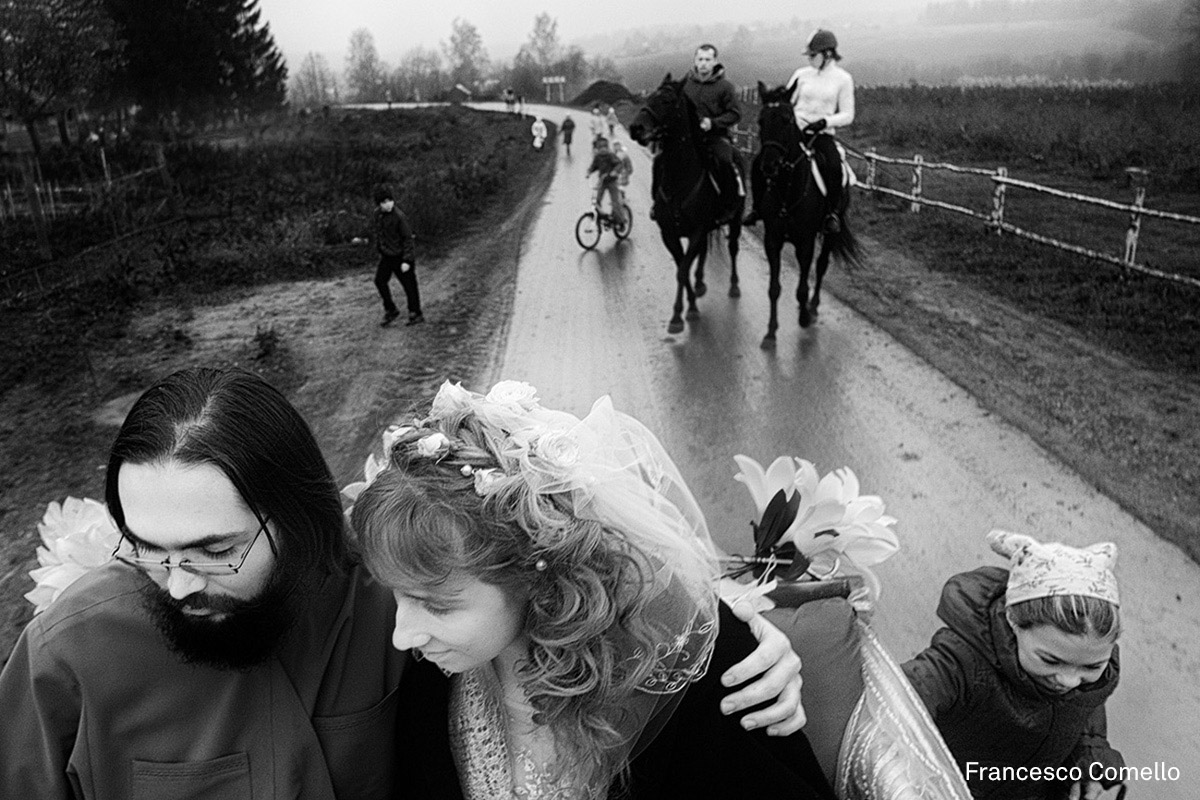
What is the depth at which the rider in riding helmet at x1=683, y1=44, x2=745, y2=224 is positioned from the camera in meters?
8.30

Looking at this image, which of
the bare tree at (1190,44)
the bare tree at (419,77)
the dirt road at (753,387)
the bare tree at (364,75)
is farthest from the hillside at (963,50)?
the bare tree at (364,75)

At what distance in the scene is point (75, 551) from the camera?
6.16 ft

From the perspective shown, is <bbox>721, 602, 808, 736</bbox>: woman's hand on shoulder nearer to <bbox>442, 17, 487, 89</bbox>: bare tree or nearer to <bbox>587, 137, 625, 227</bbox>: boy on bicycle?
<bbox>587, 137, 625, 227</bbox>: boy on bicycle

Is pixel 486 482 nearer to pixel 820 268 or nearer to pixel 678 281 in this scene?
pixel 678 281

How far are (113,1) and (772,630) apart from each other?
23.9 metres

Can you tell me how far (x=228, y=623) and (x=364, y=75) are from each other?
6534cm

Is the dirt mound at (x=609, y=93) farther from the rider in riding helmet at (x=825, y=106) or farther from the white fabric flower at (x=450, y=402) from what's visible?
the white fabric flower at (x=450, y=402)

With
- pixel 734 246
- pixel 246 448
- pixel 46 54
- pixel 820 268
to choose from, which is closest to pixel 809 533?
pixel 246 448

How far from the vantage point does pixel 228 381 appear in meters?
1.52

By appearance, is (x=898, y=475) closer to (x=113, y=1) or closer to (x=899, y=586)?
(x=899, y=586)

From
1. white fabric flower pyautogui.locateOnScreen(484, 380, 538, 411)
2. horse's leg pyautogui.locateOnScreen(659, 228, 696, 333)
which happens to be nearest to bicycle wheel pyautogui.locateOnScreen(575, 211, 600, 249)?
horse's leg pyautogui.locateOnScreen(659, 228, 696, 333)

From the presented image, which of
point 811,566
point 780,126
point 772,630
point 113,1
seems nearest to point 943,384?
point 780,126

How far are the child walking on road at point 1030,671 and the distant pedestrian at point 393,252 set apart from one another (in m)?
7.23

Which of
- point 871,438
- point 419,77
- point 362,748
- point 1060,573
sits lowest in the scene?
point 871,438
